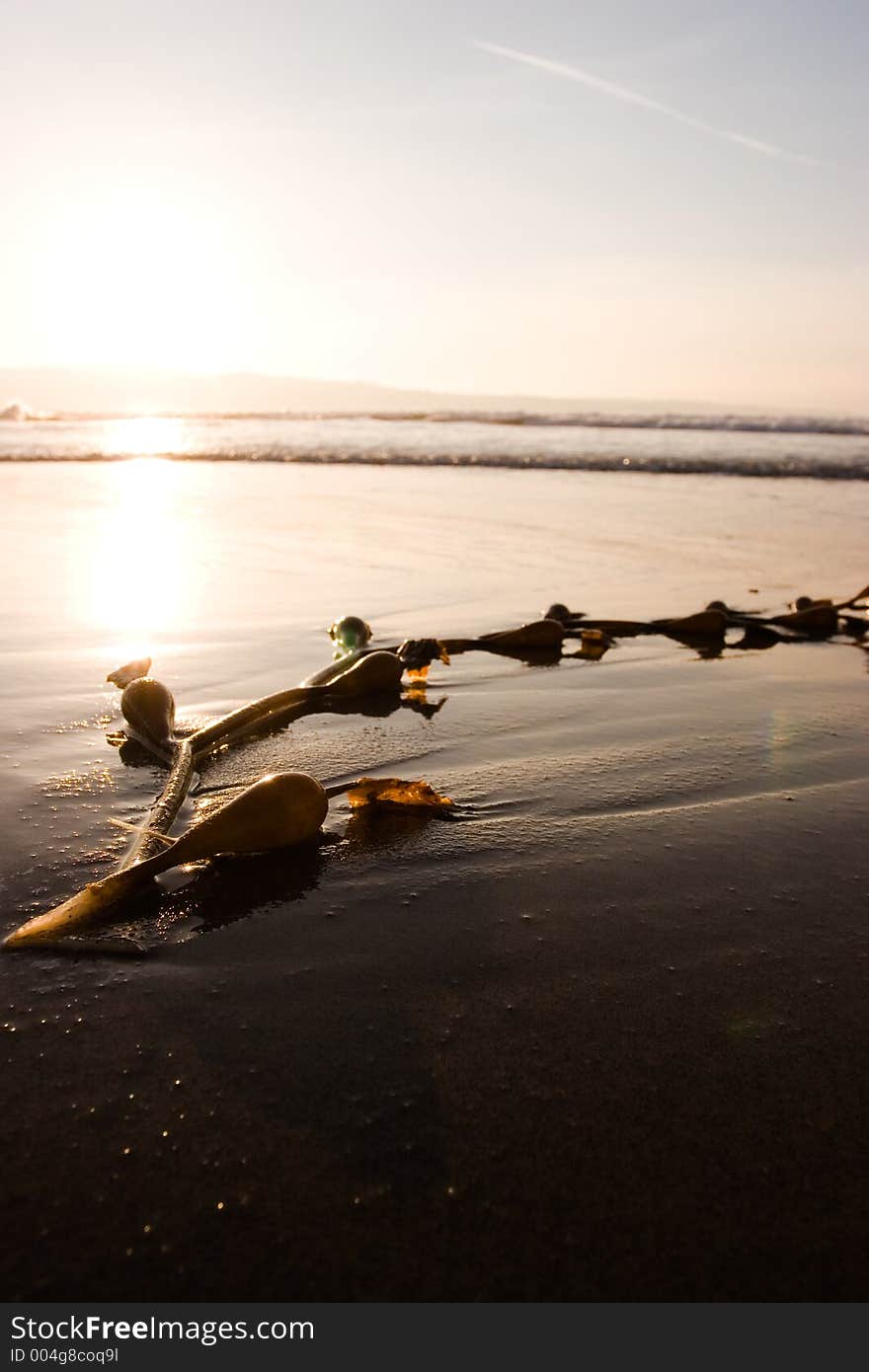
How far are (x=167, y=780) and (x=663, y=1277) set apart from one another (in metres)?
1.43

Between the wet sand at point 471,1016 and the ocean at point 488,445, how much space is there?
1217 cm

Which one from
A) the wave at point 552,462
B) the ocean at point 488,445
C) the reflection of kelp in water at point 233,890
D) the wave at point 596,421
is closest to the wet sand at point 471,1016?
the reflection of kelp in water at point 233,890

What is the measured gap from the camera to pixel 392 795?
2014mm

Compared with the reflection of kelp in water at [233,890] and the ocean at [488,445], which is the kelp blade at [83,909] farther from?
the ocean at [488,445]

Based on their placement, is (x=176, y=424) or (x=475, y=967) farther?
(x=176, y=424)

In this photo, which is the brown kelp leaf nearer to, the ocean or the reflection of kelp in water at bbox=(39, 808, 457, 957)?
the reflection of kelp in water at bbox=(39, 808, 457, 957)

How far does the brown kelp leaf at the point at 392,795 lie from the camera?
2.01 metres

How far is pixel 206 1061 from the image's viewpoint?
47.5 inches

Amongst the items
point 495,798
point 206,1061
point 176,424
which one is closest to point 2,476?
point 495,798

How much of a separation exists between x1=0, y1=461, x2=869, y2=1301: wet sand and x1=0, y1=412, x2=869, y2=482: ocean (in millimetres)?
12171

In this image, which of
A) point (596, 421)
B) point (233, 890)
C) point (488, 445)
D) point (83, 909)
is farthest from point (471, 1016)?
point (596, 421)

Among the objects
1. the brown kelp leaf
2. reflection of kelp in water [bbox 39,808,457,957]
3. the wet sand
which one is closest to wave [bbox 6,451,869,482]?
the wet sand

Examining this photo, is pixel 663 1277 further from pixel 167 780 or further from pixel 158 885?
pixel 167 780

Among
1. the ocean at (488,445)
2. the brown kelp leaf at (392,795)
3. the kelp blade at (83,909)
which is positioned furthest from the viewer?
the ocean at (488,445)
